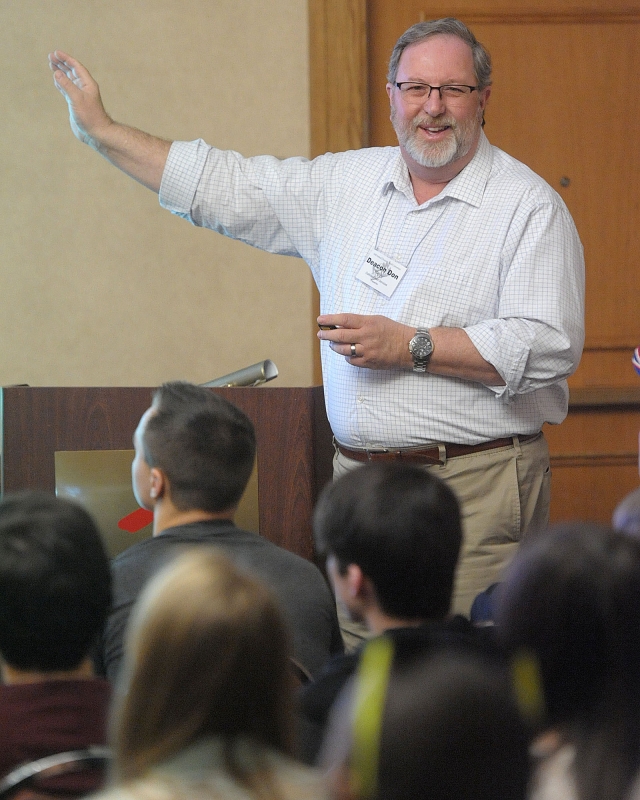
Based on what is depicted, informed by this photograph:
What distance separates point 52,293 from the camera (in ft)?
11.2

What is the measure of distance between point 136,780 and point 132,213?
109 inches

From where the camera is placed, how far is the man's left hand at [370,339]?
2.10 meters

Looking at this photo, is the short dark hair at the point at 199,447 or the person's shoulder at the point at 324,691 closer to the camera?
the person's shoulder at the point at 324,691

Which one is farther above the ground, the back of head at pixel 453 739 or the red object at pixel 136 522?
the back of head at pixel 453 739

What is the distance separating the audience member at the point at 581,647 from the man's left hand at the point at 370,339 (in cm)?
103

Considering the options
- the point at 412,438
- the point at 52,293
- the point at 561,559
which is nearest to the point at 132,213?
the point at 52,293

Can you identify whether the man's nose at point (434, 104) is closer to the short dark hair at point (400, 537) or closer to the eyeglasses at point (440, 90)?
the eyeglasses at point (440, 90)

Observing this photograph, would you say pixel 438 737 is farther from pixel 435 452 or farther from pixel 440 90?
pixel 440 90

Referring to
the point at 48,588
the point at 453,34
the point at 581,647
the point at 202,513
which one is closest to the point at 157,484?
the point at 202,513


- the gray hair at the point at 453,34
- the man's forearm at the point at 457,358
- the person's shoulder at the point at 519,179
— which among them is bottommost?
the man's forearm at the point at 457,358

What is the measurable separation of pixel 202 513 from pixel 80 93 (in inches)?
47.8

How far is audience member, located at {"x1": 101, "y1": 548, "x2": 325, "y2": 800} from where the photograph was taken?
893mm

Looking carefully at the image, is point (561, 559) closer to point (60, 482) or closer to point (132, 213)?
point (60, 482)

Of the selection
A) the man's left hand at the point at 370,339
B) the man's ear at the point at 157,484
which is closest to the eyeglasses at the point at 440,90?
the man's left hand at the point at 370,339
